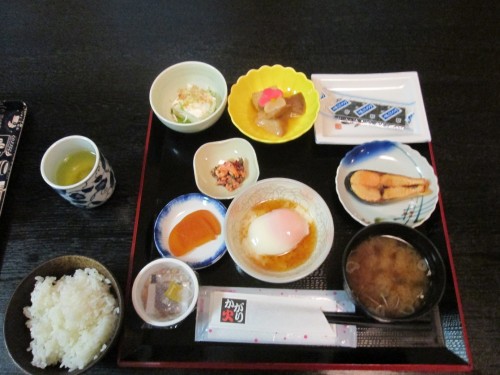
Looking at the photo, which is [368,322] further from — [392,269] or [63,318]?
[63,318]

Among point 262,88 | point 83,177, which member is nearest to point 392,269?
point 262,88

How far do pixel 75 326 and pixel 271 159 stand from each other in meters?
1.08

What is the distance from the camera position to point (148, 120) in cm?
190

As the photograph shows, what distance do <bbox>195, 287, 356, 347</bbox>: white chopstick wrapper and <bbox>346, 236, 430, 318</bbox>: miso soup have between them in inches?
4.1

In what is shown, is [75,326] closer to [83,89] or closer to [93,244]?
[93,244]

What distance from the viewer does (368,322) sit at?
1.36 m

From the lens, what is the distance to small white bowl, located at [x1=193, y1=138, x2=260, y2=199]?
5.44 feet

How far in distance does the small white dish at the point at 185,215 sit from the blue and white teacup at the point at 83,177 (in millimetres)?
283

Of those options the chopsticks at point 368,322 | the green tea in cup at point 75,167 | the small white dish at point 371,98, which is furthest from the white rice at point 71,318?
the small white dish at point 371,98

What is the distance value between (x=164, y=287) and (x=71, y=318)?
33 centimetres

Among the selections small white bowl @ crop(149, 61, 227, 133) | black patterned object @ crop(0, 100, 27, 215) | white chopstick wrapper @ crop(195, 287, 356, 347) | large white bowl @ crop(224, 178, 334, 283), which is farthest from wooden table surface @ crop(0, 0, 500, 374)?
large white bowl @ crop(224, 178, 334, 283)

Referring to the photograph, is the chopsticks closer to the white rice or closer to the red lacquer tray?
the red lacquer tray

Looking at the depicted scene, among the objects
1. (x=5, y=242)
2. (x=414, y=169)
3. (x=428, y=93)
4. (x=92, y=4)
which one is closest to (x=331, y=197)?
(x=414, y=169)

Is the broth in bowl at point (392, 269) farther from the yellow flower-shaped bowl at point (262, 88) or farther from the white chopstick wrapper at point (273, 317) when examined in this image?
the yellow flower-shaped bowl at point (262, 88)
